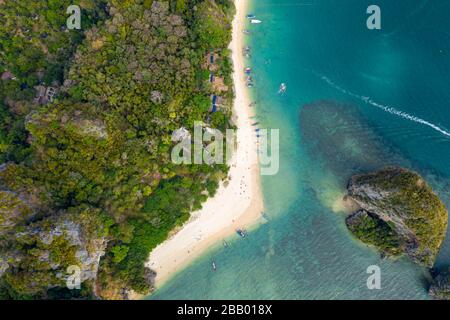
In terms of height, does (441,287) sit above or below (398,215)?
below

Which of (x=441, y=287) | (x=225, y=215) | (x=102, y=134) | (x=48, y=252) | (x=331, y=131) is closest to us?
(x=48, y=252)

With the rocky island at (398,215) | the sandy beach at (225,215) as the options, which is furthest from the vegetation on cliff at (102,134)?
the rocky island at (398,215)

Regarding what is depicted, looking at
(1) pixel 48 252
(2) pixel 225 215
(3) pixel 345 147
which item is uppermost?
(3) pixel 345 147

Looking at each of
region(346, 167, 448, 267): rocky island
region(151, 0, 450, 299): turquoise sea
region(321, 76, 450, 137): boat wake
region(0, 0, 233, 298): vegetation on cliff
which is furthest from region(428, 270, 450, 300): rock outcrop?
region(0, 0, 233, 298): vegetation on cliff

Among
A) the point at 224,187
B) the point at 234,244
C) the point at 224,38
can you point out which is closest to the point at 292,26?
the point at 224,38

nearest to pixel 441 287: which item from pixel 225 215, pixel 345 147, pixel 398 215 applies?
pixel 398 215

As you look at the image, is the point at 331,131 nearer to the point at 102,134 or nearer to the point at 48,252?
the point at 102,134
